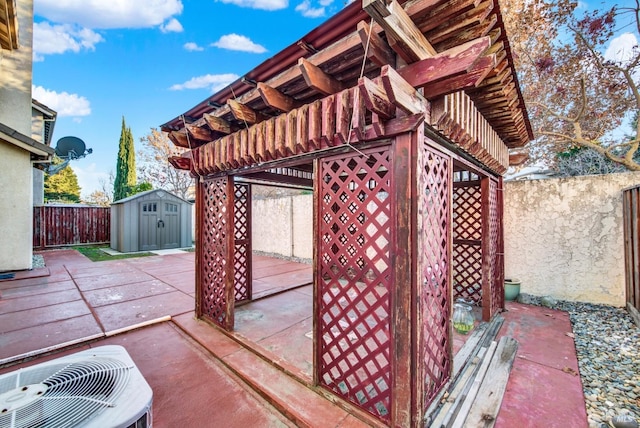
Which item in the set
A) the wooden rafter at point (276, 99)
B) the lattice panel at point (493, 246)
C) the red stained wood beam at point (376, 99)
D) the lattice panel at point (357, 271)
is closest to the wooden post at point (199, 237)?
the wooden rafter at point (276, 99)

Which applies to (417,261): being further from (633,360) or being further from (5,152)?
(5,152)

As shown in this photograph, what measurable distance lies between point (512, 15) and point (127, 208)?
43.4 ft

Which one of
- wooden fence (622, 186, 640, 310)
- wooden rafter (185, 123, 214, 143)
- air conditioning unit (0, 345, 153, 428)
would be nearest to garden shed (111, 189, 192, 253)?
wooden rafter (185, 123, 214, 143)

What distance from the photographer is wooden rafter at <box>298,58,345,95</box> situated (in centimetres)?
167

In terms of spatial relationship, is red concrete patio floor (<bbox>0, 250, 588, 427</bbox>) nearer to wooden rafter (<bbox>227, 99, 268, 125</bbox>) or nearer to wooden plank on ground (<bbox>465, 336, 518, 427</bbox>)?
wooden plank on ground (<bbox>465, 336, 518, 427</bbox>)

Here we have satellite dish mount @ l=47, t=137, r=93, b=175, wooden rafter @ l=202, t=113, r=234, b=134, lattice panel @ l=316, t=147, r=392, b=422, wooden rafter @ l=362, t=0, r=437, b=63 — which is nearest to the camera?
wooden rafter @ l=362, t=0, r=437, b=63

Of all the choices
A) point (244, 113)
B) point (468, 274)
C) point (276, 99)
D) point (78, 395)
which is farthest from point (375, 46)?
point (468, 274)

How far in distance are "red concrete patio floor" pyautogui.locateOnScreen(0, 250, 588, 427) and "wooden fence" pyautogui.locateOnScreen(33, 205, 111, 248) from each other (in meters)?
6.71

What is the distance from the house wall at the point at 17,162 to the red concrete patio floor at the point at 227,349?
46.4 inches

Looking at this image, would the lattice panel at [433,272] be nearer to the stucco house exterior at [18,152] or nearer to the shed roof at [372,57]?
the shed roof at [372,57]

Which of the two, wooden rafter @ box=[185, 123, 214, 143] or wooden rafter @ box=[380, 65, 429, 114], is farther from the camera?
wooden rafter @ box=[185, 123, 214, 143]

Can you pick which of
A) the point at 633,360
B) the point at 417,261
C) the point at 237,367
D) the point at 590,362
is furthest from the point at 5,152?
the point at 633,360

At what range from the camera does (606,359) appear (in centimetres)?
259

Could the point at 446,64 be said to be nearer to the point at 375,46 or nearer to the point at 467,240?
the point at 375,46
